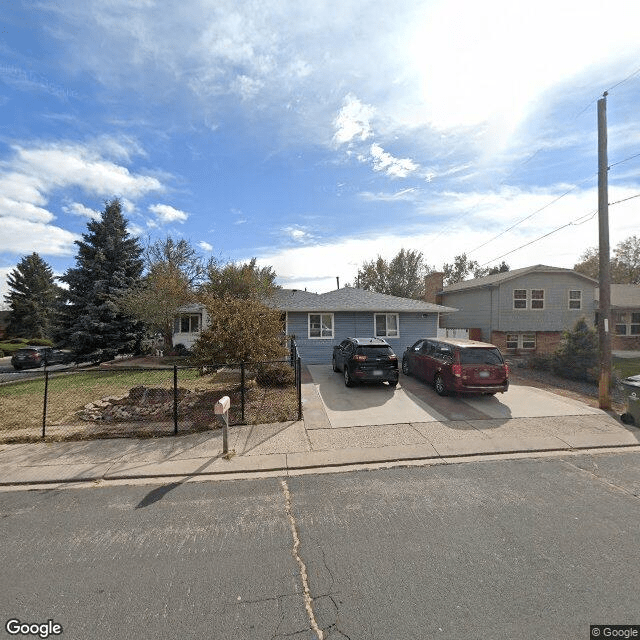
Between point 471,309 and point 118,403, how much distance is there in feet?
74.5

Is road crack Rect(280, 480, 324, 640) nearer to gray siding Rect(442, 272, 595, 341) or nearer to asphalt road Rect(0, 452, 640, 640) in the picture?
asphalt road Rect(0, 452, 640, 640)

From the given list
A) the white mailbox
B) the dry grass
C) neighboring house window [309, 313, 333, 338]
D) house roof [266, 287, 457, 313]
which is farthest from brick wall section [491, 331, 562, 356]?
the white mailbox

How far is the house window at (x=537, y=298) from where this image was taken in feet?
74.2

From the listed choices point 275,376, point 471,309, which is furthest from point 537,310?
point 275,376

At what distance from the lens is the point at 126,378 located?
14.6 metres

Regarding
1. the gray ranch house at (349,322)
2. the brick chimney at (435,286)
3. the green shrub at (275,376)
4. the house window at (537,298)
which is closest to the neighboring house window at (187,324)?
the gray ranch house at (349,322)

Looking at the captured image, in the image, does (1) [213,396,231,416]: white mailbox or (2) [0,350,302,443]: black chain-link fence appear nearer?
(1) [213,396,231,416]: white mailbox

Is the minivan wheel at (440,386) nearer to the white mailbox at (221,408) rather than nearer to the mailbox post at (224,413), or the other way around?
the mailbox post at (224,413)

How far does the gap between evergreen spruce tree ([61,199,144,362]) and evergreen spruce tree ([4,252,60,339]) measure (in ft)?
70.7

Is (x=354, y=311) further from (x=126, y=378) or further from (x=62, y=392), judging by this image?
(x=62, y=392)

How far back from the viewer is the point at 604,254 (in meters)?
9.39

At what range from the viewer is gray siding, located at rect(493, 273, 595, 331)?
2248cm

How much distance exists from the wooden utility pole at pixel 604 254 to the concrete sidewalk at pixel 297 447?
5.17 feet

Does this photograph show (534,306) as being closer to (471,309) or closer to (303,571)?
(471,309)
